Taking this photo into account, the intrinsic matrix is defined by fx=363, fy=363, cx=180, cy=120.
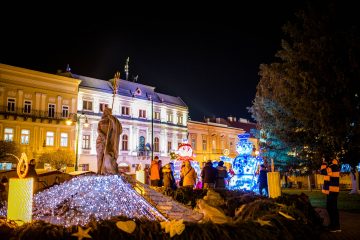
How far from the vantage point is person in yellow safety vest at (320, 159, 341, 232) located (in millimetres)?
8453

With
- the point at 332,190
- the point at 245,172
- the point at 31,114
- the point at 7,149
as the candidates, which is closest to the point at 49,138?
the point at 31,114

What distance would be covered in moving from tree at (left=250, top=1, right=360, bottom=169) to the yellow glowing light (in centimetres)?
1106

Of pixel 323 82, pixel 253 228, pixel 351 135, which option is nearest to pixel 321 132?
pixel 351 135

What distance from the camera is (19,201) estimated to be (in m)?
4.37

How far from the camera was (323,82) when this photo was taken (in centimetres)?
1345

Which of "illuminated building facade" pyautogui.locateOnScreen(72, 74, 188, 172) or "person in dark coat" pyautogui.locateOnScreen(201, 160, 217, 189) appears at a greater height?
"illuminated building facade" pyautogui.locateOnScreen(72, 74, 188, 172)

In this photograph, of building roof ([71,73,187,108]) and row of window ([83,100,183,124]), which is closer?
row of window ([83,100,183,124])

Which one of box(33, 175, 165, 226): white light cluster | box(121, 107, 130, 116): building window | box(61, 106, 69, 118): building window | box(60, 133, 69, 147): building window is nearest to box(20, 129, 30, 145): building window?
box(60, 133, 69, 147): building window

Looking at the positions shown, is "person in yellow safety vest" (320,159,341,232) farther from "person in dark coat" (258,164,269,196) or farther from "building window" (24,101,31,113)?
"building window" (24,101,31,113)

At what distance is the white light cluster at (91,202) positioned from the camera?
26.4ft

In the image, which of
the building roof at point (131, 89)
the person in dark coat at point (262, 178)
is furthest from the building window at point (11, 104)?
the person in dark coat at point (262, 178)

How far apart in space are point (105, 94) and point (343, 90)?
3508 centimetres

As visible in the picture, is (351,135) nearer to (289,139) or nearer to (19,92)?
(289,139)

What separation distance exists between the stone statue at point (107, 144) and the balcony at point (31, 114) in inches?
1151
